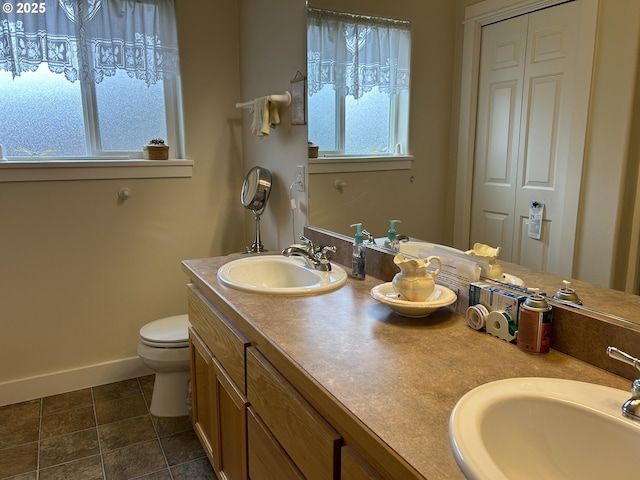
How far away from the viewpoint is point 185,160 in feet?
9.13

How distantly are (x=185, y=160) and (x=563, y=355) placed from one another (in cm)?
225

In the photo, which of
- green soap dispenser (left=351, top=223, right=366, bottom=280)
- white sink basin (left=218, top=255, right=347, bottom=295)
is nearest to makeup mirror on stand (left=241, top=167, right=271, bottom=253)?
white sink basin (left=218, top=255, right=347, bottom=295)

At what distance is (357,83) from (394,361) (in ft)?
4.04

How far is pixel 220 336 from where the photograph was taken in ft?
5.46

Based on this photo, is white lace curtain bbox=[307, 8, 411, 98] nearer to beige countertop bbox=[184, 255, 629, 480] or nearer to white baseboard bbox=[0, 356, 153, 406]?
beige countertop bbox=[184, 255, 629, 480]

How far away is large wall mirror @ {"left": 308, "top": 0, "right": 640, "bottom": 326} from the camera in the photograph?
1.04 meters

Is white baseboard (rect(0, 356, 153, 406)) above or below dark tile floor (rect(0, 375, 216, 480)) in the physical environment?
above

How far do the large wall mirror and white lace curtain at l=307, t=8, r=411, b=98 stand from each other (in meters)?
0.05

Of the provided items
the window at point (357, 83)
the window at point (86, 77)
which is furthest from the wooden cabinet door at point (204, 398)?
the window at point (86, 77)

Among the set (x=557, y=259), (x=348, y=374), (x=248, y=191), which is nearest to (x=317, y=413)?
(x=348, y=374)

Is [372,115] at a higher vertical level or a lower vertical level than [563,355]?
higher

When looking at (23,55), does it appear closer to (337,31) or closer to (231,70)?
(231,70)

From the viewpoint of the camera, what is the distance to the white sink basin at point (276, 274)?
5.79 ft

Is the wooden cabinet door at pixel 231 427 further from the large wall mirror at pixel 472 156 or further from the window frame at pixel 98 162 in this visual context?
the window frame at pixel 98 162
